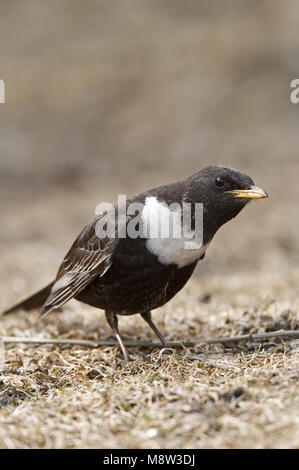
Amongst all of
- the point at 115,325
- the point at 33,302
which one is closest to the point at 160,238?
the point at 115,325

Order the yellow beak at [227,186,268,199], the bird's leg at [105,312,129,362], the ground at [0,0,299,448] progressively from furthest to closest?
1. the bird's leg at [105,312,129,362]
2. the yellow beak at [227,186,268,199]
3. the ground at [0,0,299,448]

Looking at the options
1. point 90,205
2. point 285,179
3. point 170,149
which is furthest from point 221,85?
point 90,205

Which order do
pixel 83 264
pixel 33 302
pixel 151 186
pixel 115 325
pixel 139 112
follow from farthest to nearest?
pixel 139 112
pixel 151 186
pixel 33 302
pixel 115 325
pixel 83 264

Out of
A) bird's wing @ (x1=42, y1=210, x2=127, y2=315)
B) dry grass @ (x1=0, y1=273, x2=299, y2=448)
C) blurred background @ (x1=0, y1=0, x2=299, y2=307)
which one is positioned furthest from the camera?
blurred background @ (x1=0, y1=0, x2=299, y2=307)

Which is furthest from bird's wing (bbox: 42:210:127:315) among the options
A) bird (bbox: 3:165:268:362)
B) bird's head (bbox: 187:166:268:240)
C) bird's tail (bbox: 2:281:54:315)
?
bird's head (bbox: 187:166:268:240)

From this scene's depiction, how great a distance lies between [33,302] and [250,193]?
2.22m

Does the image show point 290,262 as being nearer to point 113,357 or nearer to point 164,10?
point 113,357

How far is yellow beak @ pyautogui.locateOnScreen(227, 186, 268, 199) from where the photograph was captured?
146 inches

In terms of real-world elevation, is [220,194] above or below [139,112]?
below

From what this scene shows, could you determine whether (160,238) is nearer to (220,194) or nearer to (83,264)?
(220,194)

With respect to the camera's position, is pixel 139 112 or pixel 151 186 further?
pixel 139 112

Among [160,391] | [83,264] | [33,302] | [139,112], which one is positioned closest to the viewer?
[160,391]

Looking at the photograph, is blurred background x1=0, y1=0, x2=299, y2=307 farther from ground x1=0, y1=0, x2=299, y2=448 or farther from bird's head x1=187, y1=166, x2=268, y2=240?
bird's head x1=187, y1=166, x2=268, y2=240

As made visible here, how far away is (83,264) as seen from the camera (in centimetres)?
421
